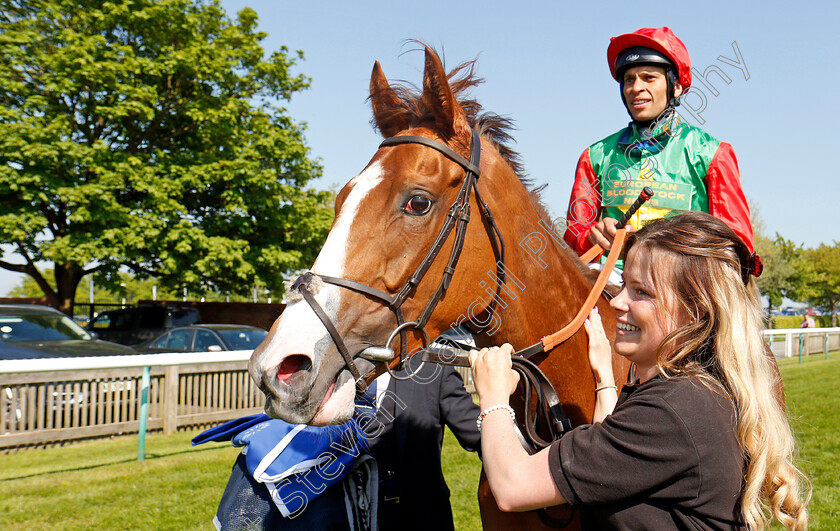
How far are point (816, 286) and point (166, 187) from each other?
40.8 m

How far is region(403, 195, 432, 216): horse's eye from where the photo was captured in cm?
182

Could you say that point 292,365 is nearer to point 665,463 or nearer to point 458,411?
point 665,463

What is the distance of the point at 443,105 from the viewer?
6.39 ft

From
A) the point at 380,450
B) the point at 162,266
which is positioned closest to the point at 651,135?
the point at 380,450

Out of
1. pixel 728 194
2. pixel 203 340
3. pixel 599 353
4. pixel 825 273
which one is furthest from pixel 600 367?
pixel 825 273

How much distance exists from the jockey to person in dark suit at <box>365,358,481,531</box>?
3.07 feet

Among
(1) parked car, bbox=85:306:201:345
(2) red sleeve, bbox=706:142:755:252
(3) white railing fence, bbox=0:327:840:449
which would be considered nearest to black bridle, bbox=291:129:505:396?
(2) red sleeve, bbox=706:142:755:252

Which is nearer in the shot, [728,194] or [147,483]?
[728,194]

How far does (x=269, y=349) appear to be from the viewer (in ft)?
4.99

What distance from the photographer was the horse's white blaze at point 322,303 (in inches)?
60.1

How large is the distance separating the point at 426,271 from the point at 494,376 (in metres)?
0.38

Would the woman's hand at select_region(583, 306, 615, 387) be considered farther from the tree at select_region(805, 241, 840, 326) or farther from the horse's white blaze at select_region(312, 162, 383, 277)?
the tree at select_region(805, 241, 840, 326)

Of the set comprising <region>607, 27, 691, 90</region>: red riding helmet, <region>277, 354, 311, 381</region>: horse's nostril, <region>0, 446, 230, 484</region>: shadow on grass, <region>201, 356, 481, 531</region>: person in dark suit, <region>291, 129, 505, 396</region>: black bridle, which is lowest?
<region>0, 446, 230, 484</region>: shadow on grass

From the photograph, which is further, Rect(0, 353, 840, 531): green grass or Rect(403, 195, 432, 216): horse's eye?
Rect(0, 353, 840, 531): green grass
